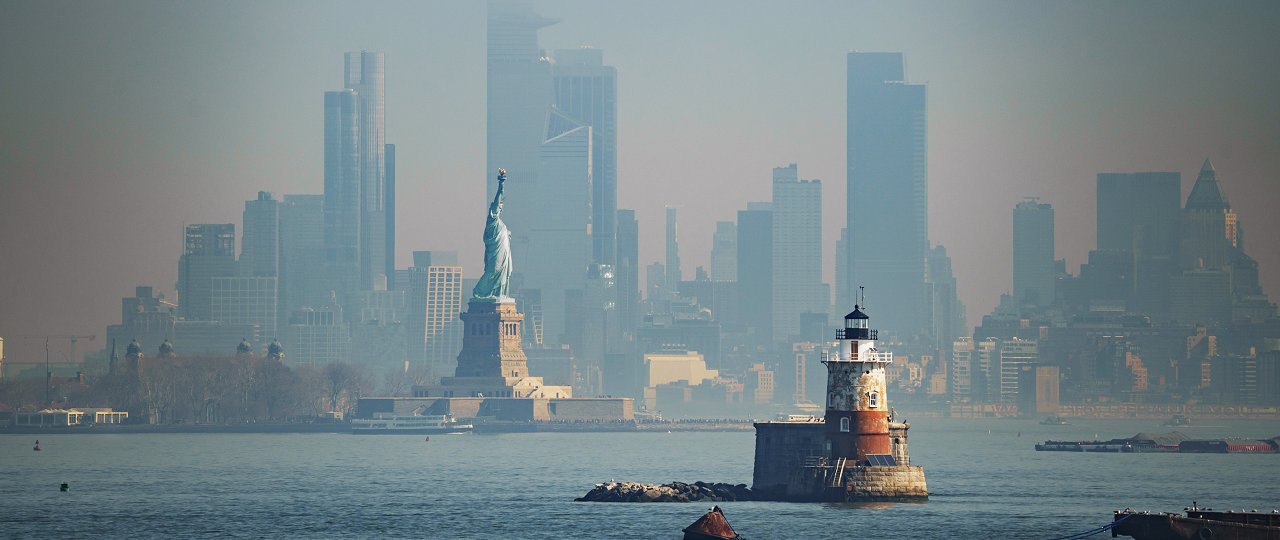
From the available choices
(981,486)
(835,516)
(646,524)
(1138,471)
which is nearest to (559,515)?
(646,524)

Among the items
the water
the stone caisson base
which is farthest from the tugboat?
the stone caisson base

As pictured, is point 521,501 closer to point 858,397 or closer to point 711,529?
point 858,397

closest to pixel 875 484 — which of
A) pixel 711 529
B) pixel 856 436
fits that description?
pixel 856 436

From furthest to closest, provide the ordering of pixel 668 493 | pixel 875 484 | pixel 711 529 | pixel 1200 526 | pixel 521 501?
pixel 521 501, pixel 668 493, pixel 875 484, pixel 711 529, pixel 1200 526

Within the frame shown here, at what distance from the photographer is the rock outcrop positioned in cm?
13400

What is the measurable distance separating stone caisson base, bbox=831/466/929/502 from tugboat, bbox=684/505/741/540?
43.3ft

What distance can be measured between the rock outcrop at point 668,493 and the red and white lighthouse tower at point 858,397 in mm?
11103

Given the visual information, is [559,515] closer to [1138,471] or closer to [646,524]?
[646,524]

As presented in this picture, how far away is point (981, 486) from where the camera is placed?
518ft

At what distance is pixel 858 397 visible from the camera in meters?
122

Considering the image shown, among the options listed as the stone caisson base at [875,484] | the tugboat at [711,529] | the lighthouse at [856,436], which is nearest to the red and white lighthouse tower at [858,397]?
the lighthouse at [856,436]

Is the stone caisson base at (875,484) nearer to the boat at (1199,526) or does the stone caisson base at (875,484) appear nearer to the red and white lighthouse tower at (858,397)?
the red and white lighthouse tower at (858,397)

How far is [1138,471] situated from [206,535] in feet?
273

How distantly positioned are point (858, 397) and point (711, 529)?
51.8 ft
